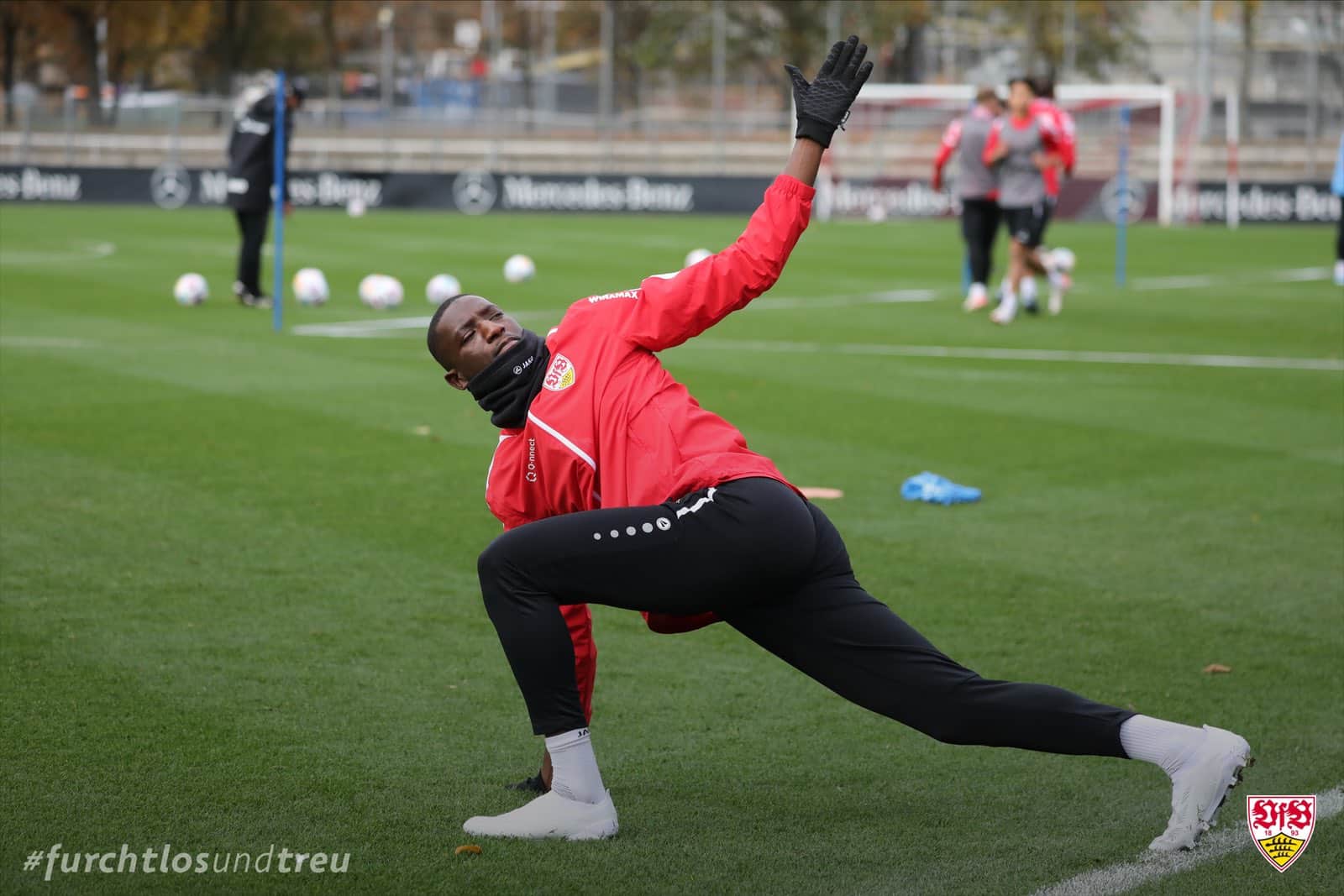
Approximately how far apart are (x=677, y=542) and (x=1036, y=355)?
11.2 m

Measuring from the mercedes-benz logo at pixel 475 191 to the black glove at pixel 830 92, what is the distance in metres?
32.9

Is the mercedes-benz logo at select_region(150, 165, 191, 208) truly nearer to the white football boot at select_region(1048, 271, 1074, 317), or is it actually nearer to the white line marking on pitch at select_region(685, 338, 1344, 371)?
the white football boot at select_region(1048, 271, 1074, 317)

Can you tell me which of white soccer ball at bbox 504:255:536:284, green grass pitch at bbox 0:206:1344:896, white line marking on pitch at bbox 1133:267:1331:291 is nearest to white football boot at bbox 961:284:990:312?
green grass pitch at bbox 0:206:1344:896

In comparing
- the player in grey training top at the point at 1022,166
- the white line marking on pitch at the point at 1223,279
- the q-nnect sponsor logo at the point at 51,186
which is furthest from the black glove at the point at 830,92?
the q-nnect sponsor logo at the point at 51,186

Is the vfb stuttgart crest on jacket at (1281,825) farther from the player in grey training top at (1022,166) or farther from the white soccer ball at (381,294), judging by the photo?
the white soccer ball at (381,294)

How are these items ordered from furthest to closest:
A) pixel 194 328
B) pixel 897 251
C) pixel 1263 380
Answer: pixel 897 251 < pixel 194 328 < pixel 1263 380

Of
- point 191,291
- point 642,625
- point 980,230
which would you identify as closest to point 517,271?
point 191,291

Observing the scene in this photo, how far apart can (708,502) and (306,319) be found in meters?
13.1

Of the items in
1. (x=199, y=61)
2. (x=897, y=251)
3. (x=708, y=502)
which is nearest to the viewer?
(x=708, y=502)

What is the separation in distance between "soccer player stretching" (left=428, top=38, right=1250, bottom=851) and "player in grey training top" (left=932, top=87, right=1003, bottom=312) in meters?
14.4

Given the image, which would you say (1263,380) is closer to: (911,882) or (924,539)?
(924,539)

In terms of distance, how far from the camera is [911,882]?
416cm

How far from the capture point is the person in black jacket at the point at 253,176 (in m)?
17.4

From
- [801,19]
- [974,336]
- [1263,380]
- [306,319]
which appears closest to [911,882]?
[1263,380]
